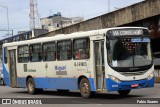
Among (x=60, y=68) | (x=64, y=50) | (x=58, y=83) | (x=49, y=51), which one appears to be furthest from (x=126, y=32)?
(x=49, y=51)

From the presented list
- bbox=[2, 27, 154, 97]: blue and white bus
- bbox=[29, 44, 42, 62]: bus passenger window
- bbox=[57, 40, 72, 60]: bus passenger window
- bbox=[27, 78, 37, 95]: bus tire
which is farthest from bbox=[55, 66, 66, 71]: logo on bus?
bbox=[27, 78, 37, 95]: bus tire

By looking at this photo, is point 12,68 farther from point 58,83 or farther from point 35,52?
point 58,83

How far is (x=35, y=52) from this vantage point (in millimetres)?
22938

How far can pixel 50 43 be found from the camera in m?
21.4

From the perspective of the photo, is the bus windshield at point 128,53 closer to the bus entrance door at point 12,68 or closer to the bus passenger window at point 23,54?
the bus passenger window at point 23,54

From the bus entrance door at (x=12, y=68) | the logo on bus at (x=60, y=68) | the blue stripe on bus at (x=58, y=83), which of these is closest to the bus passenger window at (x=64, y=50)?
the logo on bus at (x=60, y=68)

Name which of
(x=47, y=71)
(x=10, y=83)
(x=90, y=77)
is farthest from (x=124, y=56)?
(x=10, y=83)

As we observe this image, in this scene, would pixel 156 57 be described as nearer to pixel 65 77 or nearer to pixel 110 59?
pixel 65 77

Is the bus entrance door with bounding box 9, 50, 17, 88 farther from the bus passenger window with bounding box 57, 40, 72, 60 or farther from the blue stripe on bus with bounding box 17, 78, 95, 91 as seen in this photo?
the bus passenger window with bounding box 57, 40, 72, 60

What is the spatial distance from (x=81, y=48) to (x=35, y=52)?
4.55 m

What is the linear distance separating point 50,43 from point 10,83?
5.51 metres

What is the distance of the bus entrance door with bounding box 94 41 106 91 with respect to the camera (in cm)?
1775

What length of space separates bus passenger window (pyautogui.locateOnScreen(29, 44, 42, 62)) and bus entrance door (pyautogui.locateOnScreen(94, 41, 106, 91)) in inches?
197

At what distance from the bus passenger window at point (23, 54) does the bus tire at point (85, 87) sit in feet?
19.0
